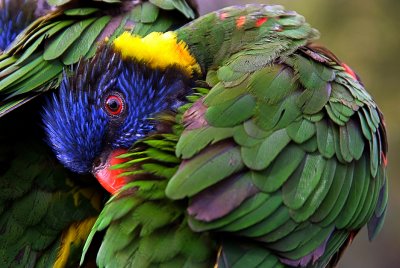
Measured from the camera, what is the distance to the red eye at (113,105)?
213 cm

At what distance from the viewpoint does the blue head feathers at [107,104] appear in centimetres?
211

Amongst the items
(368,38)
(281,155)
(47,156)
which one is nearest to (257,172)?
(281,155)

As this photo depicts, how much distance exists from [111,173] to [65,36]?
569mm

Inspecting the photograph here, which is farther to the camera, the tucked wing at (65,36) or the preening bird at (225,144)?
the tucked wing at (65,36)

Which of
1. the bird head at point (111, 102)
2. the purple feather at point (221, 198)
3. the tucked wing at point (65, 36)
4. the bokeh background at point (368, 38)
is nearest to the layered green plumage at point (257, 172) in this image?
the purple feather at point (221, 198)

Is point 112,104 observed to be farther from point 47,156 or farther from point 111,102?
point 47,156

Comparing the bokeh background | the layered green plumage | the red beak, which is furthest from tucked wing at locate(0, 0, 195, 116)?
the bokeh background

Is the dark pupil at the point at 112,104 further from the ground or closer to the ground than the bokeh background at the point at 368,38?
further from the ground

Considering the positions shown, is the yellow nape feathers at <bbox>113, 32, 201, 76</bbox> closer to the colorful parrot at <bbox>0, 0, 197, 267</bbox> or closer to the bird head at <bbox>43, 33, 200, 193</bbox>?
the bird head at <bbox>43, 33, 200, 193</bbox>

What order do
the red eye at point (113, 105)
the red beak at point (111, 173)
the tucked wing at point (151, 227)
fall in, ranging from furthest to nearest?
1. the red eye at point (113, 105)
2. the red beak at point (111, 173)
3. the tucked wing at point (151, 227)

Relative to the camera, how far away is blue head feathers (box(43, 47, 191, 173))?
2.11 metres

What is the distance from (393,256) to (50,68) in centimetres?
398

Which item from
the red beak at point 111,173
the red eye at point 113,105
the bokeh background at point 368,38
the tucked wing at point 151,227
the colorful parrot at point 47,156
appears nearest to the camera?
the tucked wing at point 151,227

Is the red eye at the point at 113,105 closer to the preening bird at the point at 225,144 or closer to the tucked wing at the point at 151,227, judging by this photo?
the preening bird at the point at 225,144
